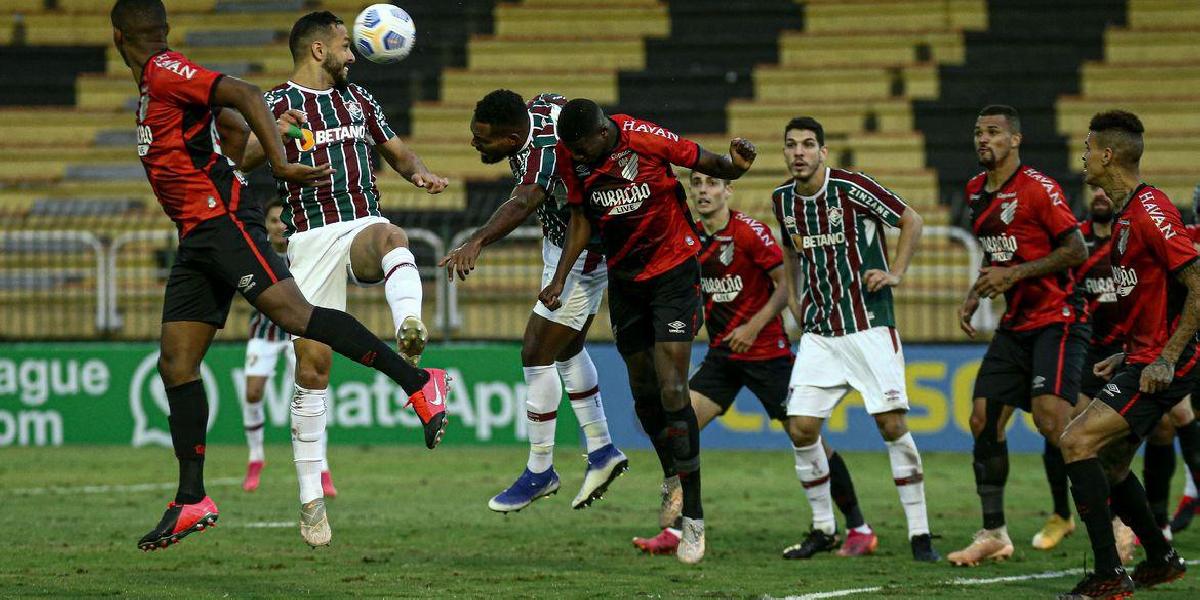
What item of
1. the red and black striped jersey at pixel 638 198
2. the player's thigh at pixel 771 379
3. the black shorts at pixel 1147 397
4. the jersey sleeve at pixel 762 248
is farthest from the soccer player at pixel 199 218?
the black shorts at pixel 1147 397

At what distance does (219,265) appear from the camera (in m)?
6.85

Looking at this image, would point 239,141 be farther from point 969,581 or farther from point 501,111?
point 969,581

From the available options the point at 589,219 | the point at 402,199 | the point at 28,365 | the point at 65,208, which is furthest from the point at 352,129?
the point at 65,208

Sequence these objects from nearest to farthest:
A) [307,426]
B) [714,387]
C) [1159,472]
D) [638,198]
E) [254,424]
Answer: [307,426] < [638,198] < [1159,472] < [714,387] < [254,424]

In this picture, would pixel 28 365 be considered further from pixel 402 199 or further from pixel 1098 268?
pixel 1098 268

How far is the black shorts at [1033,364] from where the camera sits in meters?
8.41

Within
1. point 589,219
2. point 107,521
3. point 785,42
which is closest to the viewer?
point 589,219

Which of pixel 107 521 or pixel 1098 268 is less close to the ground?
pixel 1098 268

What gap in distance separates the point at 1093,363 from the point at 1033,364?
2.59 feet

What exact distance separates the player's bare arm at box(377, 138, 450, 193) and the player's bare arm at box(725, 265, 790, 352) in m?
2.41

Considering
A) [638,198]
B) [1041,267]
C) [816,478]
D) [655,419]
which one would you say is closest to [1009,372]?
[1041,267]

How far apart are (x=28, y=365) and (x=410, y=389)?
34.7ft

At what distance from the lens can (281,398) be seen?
15.5 meters

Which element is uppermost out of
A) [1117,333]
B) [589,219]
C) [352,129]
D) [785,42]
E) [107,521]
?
[785,42]
